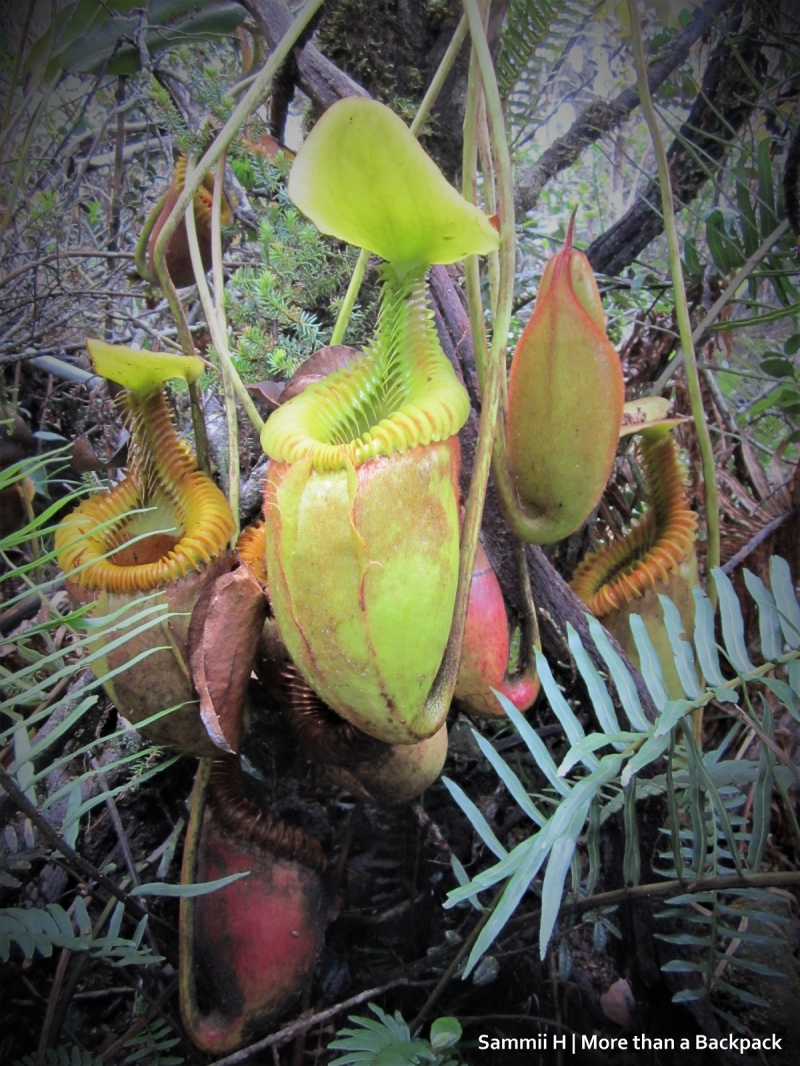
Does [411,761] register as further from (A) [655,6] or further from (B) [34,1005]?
(A) [655,6]

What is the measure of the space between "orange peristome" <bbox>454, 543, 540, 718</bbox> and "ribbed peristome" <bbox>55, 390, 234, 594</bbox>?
0.97 ft

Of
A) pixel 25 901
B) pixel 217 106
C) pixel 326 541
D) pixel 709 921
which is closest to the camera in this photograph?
pixel 326 541

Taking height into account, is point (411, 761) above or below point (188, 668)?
below

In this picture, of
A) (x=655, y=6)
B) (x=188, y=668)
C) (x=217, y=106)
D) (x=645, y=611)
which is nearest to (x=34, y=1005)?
(x=188, y=668)

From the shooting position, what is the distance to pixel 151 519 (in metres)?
0.83

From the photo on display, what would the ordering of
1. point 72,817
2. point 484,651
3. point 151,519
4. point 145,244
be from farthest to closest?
point 145,244
point 151,519
point 484,651
point 72,817

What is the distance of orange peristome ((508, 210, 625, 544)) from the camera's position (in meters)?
0.64

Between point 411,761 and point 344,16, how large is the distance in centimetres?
116

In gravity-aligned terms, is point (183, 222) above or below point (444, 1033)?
above

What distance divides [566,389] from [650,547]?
39 centimetres

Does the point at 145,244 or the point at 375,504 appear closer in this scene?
the point at 375,504

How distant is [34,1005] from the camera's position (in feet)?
2.36

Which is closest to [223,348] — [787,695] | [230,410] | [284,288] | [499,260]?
[230,410]

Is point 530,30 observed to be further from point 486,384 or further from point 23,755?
point 23,755
